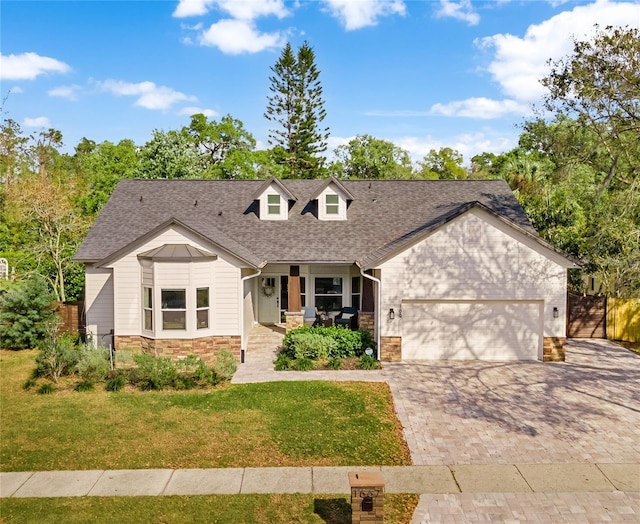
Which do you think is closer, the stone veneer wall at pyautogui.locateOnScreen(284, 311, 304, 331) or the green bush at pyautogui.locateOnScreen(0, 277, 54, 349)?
the green bush at pyautogui.locateOnScreen(0, 277, 54, 349)

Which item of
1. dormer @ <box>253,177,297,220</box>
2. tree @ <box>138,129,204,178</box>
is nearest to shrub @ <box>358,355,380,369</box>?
dormer @ <box>253,177,297,220</box>

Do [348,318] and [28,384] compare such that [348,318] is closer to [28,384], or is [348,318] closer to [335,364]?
[335,364]

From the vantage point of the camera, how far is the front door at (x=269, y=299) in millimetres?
22072

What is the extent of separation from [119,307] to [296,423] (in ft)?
28.2

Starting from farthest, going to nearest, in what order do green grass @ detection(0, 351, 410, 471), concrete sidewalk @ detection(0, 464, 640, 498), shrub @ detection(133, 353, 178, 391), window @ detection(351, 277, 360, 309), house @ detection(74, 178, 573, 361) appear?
window @ detection(351, 277, 360, 309), house @ detection(74, 178, 573, 361), shrub @ detection(133, 353, 178, 391), green grass @ detection(0, 351, 410, 471), concrete sidewalk @ detection(0, 464, 640, 498)

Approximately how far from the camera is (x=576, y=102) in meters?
18.1

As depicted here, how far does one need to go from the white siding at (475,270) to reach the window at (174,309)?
266 inches

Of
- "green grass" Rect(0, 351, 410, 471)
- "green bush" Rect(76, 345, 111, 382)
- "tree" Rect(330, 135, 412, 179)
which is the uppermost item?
"tree" Rect(330, 135, 412, 179)

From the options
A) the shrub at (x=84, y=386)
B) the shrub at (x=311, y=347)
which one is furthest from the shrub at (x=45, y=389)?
the shrub at (x=311, y=347)

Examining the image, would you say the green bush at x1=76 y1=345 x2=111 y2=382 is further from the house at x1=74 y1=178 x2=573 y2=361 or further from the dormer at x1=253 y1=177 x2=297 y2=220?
the dormer at x1=253 y1=177 x2=297 y2=220

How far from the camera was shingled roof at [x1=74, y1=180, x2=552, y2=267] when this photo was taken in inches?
752

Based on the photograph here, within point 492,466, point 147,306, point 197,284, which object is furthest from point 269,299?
point 492,466

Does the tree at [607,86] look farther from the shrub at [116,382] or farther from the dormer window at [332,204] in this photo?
the shrub at [116,382]

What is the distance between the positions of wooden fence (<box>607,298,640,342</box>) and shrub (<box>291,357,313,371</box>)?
43.2 feet
